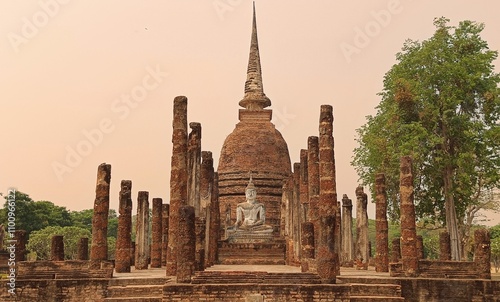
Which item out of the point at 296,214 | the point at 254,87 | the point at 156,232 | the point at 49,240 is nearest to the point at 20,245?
the point at 156,232

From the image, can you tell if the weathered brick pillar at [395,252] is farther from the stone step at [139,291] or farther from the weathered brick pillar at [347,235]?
the stone step at [139,291]

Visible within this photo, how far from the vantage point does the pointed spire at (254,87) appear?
34.1 metres

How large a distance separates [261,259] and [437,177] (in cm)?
755

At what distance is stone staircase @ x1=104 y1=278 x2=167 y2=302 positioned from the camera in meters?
11.4

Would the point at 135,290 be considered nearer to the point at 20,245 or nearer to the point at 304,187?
the point at 20,245

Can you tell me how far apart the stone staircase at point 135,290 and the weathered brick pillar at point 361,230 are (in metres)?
9.48

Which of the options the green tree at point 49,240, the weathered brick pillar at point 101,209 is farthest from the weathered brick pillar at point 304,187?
the green tree at point 49,240

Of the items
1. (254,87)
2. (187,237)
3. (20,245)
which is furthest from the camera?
(254,87)

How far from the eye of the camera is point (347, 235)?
2080 centimetres

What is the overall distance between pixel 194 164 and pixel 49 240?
20279mm

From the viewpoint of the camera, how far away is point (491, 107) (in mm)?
19922

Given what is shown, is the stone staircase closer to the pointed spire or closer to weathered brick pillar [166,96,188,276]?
weathered brick pillar [166,96,188,276]

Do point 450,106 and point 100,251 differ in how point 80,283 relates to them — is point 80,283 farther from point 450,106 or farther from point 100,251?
point 450,106

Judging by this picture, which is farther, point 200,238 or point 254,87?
point 254,87
